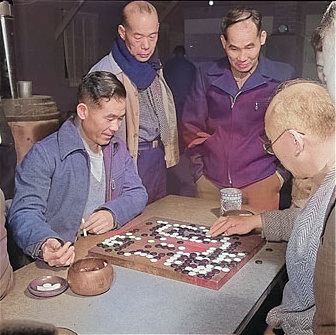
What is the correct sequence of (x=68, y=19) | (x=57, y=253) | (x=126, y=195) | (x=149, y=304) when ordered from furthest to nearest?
(x=126, y=195), (x=68, y=19), (x=57, y=253), (x=149, y=304)

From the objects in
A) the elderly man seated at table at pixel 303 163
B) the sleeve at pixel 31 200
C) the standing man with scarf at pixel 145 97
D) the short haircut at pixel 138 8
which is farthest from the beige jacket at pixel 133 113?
the elderly man seated at table at pixel 303 163

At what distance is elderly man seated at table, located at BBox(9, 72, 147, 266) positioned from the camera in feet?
3.62

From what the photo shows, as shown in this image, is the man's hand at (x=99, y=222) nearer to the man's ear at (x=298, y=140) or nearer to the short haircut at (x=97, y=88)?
the short haircut at (x=97, y=88)

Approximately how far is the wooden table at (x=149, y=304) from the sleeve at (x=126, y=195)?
22 cm

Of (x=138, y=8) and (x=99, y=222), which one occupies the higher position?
(x=138, y=8)

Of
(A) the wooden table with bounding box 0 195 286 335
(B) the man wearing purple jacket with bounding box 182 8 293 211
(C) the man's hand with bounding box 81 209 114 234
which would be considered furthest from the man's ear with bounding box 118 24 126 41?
(A) the wooden table with bounding box 0 195 286 335

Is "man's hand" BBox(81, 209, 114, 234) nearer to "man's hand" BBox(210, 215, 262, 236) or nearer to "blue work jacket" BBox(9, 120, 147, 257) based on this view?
"blue work jacket" BBox(9, 120, 147, 257)

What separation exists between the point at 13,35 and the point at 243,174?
2.17 ft

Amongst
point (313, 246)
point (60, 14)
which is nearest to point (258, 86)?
point (313, 246)

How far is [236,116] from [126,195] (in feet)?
1.21

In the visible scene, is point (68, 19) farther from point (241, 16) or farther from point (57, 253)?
point (57, 253)

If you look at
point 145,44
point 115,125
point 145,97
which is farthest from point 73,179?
point 145,44

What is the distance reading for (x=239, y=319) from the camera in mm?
881

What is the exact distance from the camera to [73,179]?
1173 mm
